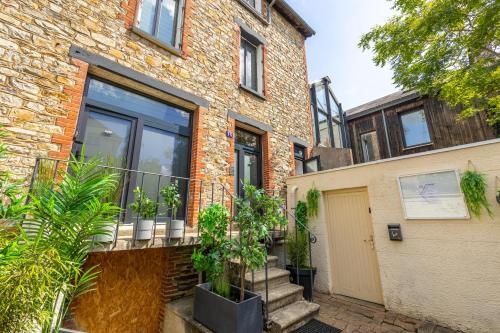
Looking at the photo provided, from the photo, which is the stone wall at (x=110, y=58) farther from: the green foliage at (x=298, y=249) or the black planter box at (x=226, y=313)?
the black planter box at (x=226, y=313)

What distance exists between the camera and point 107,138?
3627 millimetres

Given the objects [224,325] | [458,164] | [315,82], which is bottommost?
[224,325]

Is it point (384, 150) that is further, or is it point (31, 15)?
point (384, 150)

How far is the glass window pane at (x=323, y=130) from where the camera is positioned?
893 cm

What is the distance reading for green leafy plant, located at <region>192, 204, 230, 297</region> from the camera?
2.88 meters

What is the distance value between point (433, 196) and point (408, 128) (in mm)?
7708

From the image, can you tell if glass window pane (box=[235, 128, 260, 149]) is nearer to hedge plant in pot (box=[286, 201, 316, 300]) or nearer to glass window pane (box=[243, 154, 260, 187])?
glass window pane (box=[243, 154, 260, 187])

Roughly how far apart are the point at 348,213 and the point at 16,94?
6.09 meters

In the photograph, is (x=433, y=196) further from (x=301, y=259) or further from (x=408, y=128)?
(x=408, y=128)

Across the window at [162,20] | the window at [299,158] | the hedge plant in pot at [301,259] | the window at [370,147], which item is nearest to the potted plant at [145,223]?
the hedge plant in pot at [301,259]

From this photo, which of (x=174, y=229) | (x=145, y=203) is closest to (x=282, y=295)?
(x=174, y=229)

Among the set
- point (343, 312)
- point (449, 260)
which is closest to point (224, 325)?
point (343, 312)

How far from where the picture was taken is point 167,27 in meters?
4.71

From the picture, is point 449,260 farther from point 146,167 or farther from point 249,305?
point 146,167
